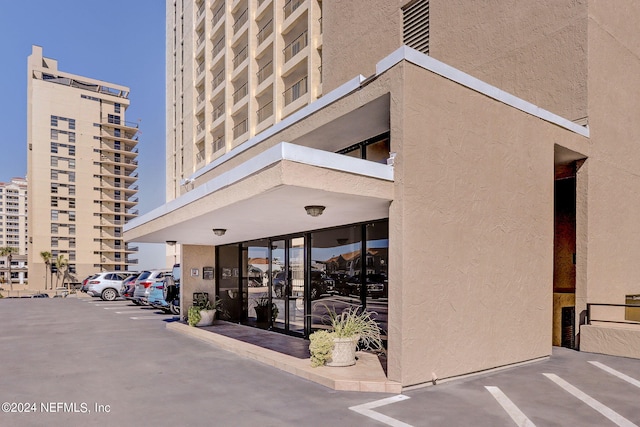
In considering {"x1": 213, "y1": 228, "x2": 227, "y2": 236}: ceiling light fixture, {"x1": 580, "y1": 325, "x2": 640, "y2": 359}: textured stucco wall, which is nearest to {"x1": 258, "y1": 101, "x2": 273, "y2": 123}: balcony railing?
{"x1": 213, "y1": 228, "x2": 227, "y2": 236}: ceiling light fixture

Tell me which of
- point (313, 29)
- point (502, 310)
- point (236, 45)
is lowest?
point (502, 310)

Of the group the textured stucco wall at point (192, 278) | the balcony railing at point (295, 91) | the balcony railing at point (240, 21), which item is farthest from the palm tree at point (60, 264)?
the textured stucco wall at point (192, 278)

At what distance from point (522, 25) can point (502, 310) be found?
7.01 metres

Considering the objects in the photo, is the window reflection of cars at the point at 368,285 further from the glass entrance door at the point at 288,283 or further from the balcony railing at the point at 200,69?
the balcony railing at the point at 200,69

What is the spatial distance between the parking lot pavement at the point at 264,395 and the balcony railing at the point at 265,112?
81.6 feet

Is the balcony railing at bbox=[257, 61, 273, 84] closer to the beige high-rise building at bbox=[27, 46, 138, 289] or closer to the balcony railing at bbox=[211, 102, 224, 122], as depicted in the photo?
the balcony railing at bbox=[211, 102, 224, 122]

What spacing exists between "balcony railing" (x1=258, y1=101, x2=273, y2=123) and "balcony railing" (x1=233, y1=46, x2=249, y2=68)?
508 centimetres

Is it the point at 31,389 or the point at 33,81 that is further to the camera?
the point at 33,81

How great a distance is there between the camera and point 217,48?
38.9 meters

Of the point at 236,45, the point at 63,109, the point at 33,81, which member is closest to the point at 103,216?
the point at 63,109

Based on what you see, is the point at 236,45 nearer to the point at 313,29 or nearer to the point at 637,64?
the point at 313,29

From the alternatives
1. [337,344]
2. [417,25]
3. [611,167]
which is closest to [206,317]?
[337,344]

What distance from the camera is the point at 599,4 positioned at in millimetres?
10039

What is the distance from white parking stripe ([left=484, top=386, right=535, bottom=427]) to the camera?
525 cm
